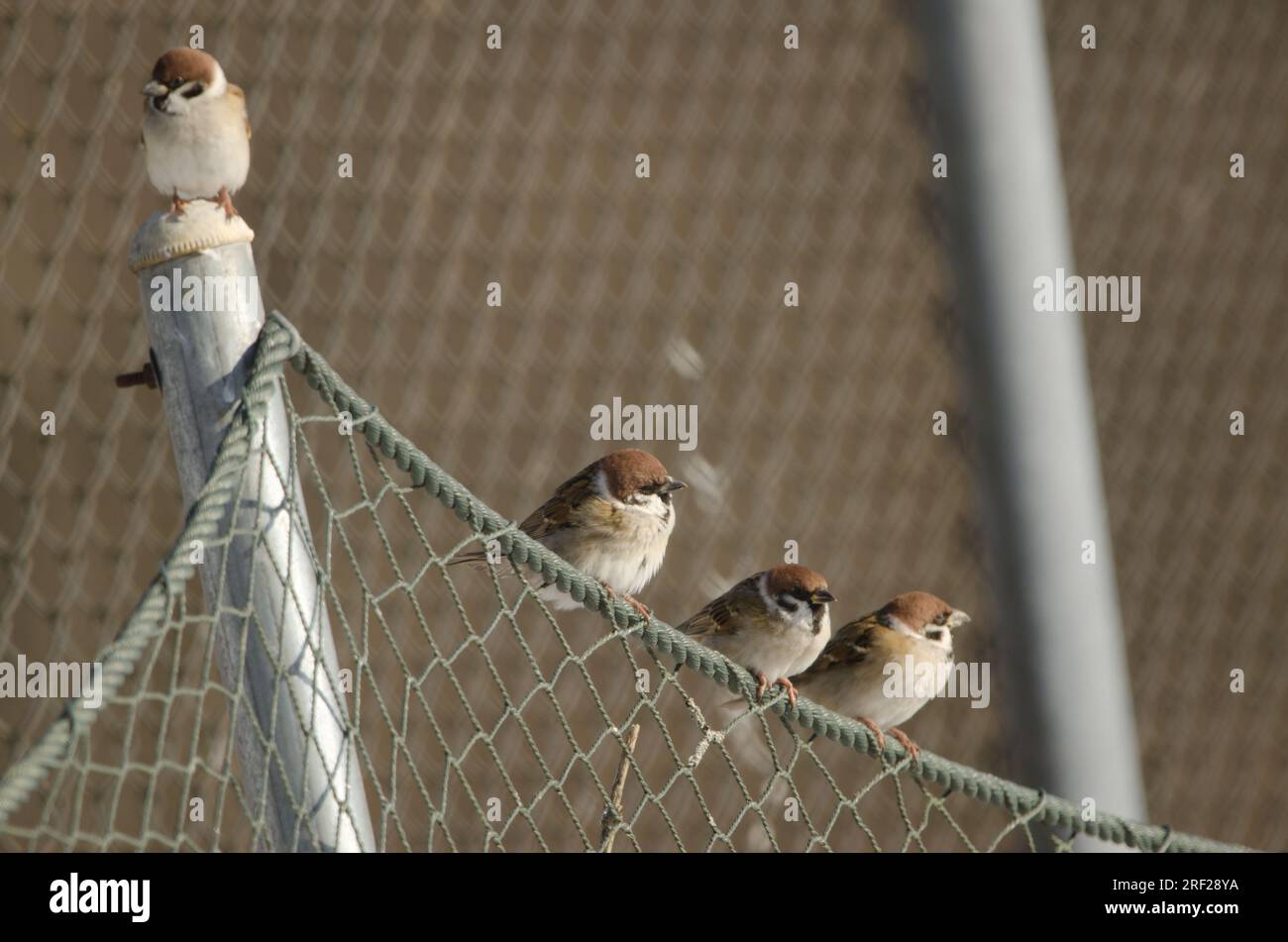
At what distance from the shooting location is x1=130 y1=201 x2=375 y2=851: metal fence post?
1435 millimetres

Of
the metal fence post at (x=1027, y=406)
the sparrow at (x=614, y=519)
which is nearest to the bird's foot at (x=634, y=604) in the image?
the sparrow at (x=614, y=519)

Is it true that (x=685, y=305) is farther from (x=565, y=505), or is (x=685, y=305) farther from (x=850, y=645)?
(x=565, y=505)

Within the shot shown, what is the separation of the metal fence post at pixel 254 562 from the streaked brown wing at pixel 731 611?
1176 millimetres

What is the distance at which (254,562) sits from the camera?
1.44 metres

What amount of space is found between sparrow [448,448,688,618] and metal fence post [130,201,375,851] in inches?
37.1

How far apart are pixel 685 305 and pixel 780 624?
68.8 inches

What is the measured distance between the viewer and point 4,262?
11.8ft

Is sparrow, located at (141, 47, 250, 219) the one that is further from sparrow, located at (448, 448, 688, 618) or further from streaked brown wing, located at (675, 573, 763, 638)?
streaked brown wing, located at (675, 573, 763, 638)

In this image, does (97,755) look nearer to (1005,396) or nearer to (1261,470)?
(1005,396)

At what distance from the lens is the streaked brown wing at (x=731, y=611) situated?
2643 mm

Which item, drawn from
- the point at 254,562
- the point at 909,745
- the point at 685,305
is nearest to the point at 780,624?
the point at 909,745

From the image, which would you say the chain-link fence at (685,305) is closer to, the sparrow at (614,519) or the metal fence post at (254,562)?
the sparrow at (614,519)
